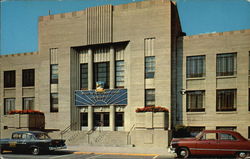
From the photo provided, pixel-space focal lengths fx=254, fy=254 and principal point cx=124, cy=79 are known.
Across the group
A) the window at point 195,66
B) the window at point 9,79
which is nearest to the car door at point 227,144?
the window at point 195,66

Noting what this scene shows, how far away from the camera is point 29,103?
32.8 metres

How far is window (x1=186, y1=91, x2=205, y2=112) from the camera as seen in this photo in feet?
86.6

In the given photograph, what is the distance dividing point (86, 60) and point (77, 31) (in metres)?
3.59

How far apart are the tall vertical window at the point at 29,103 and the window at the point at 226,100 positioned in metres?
22.3

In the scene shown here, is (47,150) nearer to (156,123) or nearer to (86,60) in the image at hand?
(156,123)

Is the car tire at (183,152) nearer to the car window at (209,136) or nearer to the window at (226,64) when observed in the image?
the car window at (209,136)

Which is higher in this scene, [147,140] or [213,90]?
[213,90]

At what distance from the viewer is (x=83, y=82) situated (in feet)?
101

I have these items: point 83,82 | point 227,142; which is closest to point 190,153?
point 227,142

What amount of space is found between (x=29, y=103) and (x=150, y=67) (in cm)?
1663

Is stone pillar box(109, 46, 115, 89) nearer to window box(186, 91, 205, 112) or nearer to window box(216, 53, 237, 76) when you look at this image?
window box(186, 91, 205, 112)

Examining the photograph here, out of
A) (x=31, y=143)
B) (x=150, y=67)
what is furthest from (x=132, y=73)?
(x=31, y=143)

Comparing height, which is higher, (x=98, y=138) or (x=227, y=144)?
(x=227, y=144)

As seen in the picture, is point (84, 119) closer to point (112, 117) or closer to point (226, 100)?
point (112, 117)
